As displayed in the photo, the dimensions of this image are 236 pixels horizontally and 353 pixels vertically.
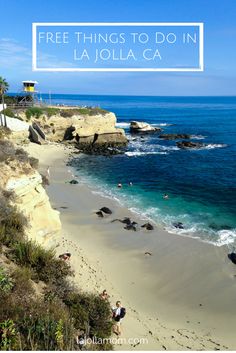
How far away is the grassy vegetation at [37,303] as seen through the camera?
347 inches

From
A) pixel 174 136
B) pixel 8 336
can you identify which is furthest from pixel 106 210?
pixel 174 136

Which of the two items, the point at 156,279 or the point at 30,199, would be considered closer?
the point at 30,199

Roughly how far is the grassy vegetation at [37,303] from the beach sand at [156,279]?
1.98 meters

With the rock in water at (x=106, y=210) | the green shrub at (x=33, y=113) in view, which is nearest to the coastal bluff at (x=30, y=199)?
the rock in water at (x=106, y=210)

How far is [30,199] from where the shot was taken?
1677 cm

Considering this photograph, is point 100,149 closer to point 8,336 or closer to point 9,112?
point 9,112

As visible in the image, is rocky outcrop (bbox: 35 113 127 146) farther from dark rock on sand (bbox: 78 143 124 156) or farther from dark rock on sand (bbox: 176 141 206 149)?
dark rock on sand (bbox: 176 141 206 149)

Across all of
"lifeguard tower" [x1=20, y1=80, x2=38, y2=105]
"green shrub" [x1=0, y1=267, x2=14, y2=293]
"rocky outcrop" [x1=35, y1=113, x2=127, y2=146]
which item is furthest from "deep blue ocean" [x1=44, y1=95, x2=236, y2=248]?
"lifeguard tower" [x1=20, y1=80, x2=38, y2=105]

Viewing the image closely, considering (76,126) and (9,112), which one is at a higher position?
(9,112)

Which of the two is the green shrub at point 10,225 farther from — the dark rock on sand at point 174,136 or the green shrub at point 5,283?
the dark rock on sand at point 174,136

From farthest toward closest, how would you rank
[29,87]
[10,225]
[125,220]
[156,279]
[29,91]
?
1. [29,87]
2. [29,91]
3. [125,220]
4. [156,279]
5. [10,225]

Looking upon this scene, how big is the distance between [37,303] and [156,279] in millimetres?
10223

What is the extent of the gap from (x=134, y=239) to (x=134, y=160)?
1042 inches

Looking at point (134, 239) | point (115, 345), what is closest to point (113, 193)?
point (134, 239)
